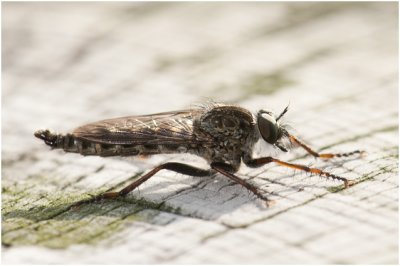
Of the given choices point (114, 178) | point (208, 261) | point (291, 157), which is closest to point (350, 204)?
point (208, 261)

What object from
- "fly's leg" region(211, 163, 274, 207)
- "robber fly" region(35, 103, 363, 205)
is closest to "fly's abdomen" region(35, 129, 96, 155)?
"robber fly" region(35, 103, 363, 205)

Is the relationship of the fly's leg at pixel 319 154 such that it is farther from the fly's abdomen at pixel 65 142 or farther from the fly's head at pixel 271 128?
the fly's abdomen at pixel 65 142

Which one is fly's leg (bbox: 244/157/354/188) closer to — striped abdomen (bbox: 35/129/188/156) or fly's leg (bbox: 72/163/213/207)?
fly's leg (bbox: 72/163/213/207)

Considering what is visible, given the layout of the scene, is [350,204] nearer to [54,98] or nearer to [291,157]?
[291,157]

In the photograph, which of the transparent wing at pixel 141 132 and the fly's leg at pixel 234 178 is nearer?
the fly's leg at pixel 234 178

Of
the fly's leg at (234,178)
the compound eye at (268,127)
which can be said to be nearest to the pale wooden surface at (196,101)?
the fly's leg at (234,178)

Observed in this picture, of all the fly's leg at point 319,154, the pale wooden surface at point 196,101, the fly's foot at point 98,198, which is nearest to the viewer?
the pale wooden surface at point 196,101
